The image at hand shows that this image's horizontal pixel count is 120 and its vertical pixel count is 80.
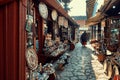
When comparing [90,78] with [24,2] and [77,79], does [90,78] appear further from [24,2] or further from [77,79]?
[24,2]

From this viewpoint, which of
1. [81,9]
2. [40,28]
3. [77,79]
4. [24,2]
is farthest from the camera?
[81,9]

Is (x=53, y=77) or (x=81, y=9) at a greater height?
(x=81, y=9)

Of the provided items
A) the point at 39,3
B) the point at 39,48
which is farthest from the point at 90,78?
the point at 39,3

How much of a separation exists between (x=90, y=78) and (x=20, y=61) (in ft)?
13.6
